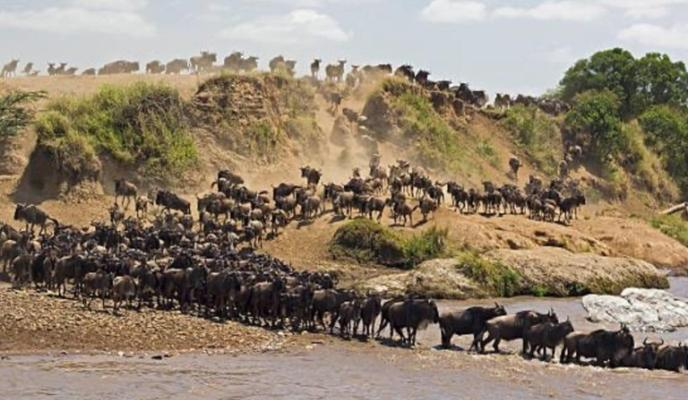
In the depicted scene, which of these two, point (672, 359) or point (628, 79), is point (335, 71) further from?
point (672, 359)

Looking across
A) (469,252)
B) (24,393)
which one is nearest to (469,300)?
(469,252)

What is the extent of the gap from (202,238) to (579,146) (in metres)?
39.1

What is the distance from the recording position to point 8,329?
79.0 feet

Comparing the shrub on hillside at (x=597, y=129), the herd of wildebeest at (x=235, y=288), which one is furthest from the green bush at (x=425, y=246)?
the shrub on hillside at (x=597, y=129)

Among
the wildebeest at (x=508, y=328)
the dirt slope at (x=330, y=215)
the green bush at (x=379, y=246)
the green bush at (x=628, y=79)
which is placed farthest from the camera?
the green bush at (x=628, y=79)

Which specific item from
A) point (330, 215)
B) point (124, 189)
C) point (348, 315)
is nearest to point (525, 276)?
point (330, 215)

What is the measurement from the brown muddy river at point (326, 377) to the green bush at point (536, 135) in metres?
42.1

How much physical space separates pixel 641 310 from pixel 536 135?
37.5 m

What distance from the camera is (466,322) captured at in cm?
2503

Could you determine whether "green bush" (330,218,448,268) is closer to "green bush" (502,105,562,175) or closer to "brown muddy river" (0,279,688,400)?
"brown muddy river" (0,279,688,400)

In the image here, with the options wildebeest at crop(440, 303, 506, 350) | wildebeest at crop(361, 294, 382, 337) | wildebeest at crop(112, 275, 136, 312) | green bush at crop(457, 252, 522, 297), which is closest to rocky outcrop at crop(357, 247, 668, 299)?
green bush at crop(457, 252, 522, 297)

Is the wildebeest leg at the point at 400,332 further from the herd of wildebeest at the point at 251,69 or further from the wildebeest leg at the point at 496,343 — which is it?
the herd of wildebeest at the point at 251,69

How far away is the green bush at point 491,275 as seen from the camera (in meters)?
34.2

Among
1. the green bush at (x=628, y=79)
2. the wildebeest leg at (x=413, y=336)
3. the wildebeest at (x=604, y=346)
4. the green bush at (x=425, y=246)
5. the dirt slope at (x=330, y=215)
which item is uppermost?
the green bush at (x=628, y=79)
